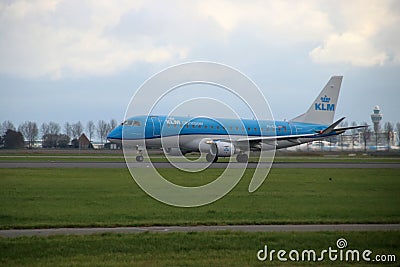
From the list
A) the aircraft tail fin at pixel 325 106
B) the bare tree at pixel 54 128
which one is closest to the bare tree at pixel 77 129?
the bare tree at pixel 54 128

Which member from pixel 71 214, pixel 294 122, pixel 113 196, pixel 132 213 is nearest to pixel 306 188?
pixel 113 196

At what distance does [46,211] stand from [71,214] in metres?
1.02

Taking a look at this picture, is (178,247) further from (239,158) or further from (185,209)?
(239,158)

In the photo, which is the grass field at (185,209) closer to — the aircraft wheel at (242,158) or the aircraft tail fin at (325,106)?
the aircraft wheel at (242,158)

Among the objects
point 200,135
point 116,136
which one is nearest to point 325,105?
point 200,135

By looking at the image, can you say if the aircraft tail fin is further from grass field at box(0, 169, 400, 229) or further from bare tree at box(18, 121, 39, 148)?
bare tree at box(18, 121, 39, 148)

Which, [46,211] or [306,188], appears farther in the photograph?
[306,188]

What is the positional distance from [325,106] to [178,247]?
5230 centimetres

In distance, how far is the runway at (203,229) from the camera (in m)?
14.4

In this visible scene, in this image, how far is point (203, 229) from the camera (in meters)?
15.1

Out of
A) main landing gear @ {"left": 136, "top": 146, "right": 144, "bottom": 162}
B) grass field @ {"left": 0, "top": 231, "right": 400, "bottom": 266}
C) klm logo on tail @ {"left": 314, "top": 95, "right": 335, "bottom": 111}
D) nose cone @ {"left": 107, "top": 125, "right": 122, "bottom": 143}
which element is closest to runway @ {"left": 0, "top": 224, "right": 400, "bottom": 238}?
grass field @ {"left": 0, "top": 231, "right": 400, "bottom": 266}

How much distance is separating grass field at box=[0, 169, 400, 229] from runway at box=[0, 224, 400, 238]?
0.57 m

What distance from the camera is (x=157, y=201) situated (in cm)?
2114

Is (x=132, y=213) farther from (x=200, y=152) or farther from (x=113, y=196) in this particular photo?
(x=200, y=152)
